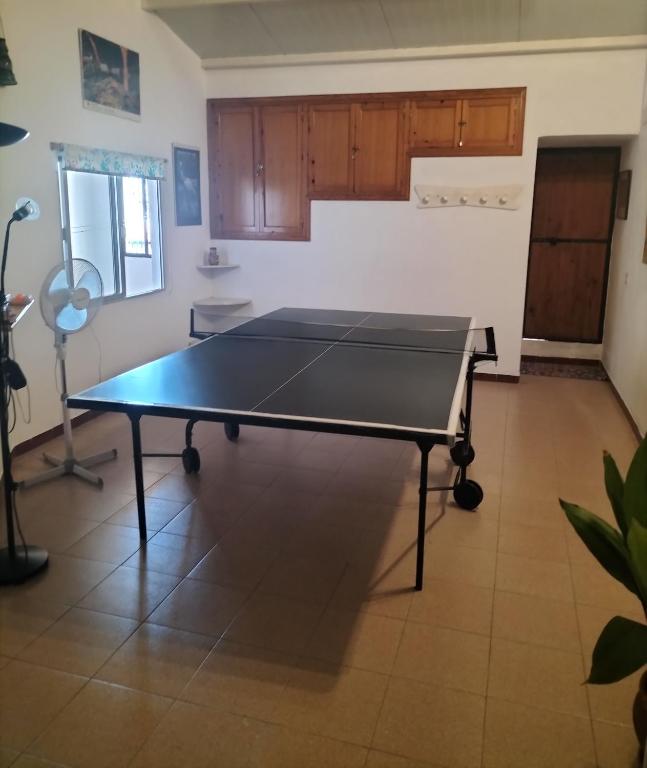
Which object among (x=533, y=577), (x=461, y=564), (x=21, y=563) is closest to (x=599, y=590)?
(x=533, y=577)

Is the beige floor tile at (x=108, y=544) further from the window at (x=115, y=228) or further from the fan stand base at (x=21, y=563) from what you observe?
the window at (x=115, y=228)

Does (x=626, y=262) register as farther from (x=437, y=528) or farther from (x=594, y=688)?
(x=594, y=688)

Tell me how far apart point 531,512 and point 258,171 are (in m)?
4.49

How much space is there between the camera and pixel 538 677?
2.28 m

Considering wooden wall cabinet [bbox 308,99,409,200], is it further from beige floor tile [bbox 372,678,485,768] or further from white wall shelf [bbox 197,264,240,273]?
beige floor tile [bbox 372,678,485,768]

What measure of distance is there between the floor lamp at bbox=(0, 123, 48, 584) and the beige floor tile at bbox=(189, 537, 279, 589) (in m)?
0.70

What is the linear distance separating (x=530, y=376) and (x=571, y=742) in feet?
16.0

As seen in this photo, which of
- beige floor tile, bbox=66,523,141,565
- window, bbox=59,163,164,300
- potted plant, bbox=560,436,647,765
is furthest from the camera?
window, bbox=59,163,164,300

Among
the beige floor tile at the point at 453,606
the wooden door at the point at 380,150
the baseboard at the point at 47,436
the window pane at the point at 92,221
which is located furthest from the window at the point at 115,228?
the beige floor tile at the point at 453,606

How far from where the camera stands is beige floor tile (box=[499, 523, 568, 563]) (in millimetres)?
3113

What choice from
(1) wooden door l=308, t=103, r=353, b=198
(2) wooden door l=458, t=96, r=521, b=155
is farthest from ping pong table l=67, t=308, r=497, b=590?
(1) wooden door l=308, t=103, r=353, b=198

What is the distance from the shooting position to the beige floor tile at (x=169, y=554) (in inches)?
116

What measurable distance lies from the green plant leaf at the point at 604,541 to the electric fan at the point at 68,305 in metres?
2.71

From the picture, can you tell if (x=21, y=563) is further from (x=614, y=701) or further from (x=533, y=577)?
(x=614, y=701)
